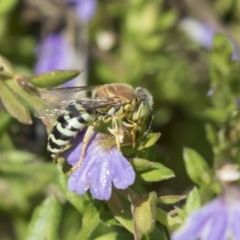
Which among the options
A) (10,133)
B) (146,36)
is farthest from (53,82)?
(146,36)

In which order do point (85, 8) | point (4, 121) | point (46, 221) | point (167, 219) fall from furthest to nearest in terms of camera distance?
point (85, 8) < point (4, 121) < point (46, 221) < point (167, 219)

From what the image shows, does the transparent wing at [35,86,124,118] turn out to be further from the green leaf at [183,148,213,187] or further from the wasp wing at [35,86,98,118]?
the green leaf at [183,148,213,187]

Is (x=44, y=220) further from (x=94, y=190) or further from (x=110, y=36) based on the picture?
(x=110, y=36)

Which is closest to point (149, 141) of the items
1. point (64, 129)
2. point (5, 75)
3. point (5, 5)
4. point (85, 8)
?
point (64, 129)

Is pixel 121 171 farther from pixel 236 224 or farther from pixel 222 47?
pixel 222 47

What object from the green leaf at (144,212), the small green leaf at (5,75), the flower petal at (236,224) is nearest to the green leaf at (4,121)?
the small green leaf at (5,75)

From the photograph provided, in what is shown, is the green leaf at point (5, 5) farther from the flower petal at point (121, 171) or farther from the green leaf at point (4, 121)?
the flower petal at point (121, 171)

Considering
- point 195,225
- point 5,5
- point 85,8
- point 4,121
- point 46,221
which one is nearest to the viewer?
point 195,225
